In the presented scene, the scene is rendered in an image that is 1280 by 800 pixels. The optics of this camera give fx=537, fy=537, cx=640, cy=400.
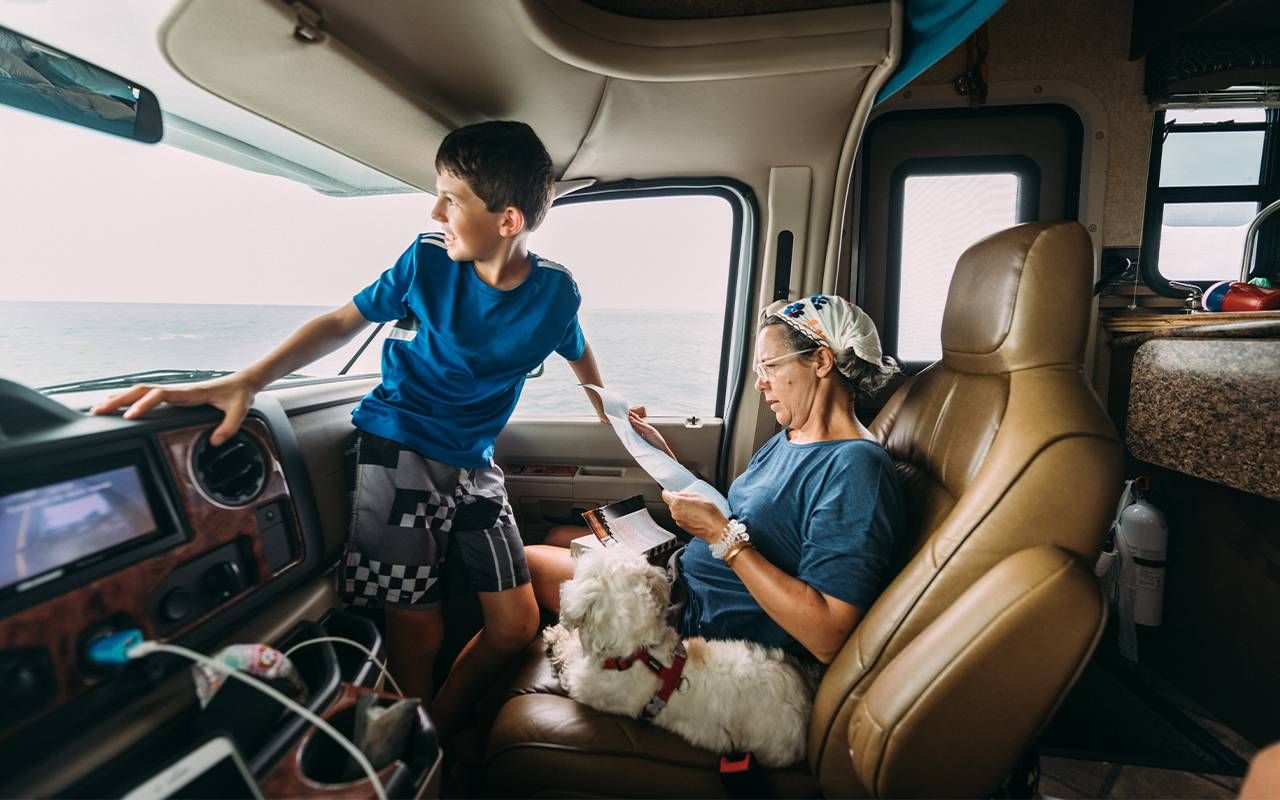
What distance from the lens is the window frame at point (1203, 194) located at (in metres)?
2.44

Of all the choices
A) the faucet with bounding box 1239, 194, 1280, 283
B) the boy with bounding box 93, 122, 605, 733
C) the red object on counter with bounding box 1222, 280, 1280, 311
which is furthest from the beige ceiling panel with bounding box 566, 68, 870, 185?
the faucet with bounding box 1239, 194, 1280, 283

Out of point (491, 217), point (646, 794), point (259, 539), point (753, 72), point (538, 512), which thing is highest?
point (753, 72)

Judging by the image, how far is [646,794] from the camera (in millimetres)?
1141

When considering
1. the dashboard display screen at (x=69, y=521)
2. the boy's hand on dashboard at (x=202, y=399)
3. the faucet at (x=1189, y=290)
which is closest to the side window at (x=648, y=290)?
the boy's hand on dashboard at (x=202, y=399)

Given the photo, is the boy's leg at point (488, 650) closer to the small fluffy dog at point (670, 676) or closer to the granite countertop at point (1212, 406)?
the small fluffy dog at point (670, 676)

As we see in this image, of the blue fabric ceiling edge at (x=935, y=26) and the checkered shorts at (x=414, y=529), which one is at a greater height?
the blue fabric ceiling edge at (x=935, y=26)

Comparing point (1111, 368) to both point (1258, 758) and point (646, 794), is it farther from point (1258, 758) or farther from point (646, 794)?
point (646, 794)

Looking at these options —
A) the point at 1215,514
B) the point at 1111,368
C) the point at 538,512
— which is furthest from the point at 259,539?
the point at 1111,368

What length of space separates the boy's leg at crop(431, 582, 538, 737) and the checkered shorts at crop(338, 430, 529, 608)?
5cm

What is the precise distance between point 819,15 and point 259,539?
5.93ft

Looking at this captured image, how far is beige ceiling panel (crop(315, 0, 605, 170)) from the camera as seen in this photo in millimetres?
1197

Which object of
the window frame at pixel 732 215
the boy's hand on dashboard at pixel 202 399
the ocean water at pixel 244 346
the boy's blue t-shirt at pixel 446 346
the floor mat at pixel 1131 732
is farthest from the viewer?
the window frame at pixel 732 215

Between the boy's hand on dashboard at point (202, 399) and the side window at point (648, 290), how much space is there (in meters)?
1.18

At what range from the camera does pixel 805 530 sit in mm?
1326
